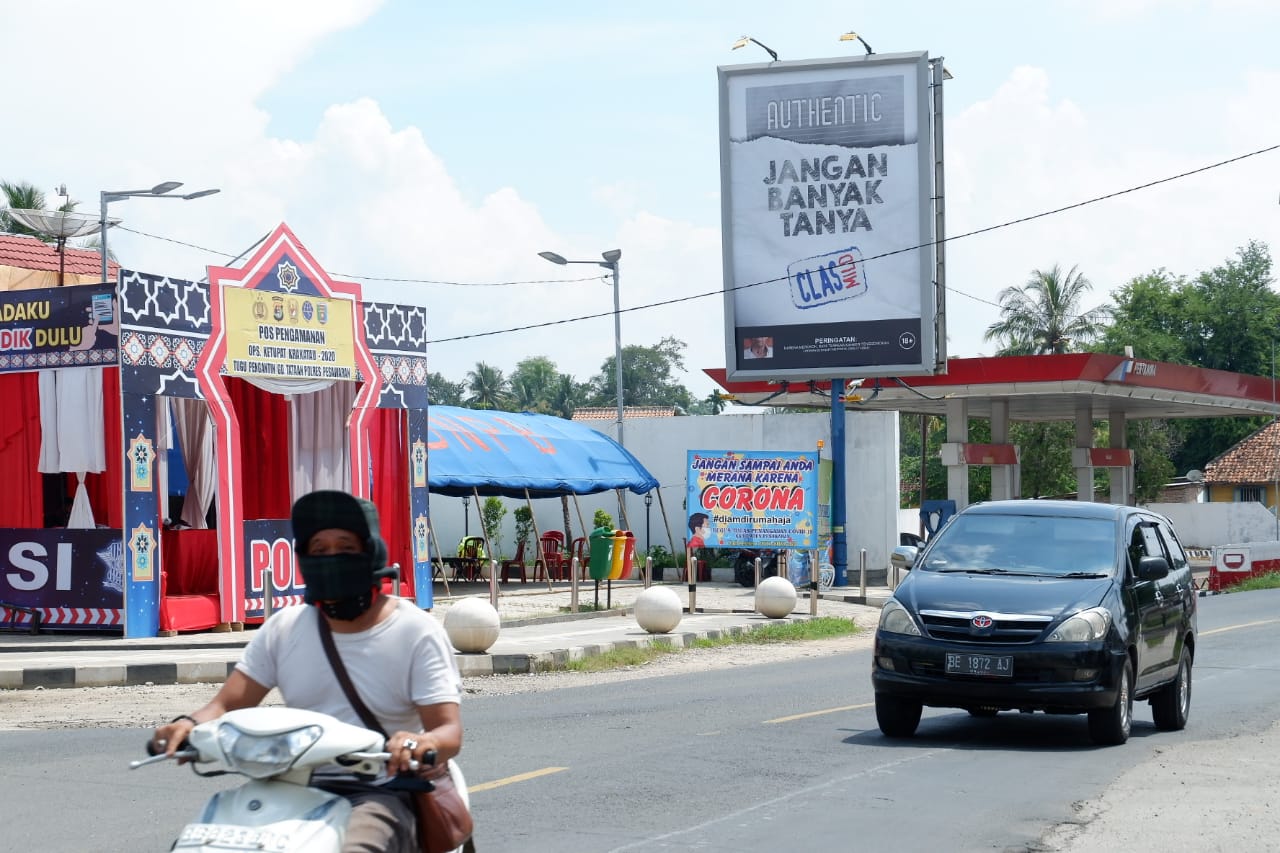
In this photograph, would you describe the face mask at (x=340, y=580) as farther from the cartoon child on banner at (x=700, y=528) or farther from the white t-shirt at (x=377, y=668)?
the cartoon child on banner at (x=700, y=528)

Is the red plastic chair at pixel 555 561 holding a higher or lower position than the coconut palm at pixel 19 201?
lower

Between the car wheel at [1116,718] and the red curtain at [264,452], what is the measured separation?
50.8ft

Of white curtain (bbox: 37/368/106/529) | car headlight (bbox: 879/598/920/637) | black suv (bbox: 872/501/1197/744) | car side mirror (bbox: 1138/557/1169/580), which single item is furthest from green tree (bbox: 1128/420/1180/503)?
car headlight (bbox: 879/598/920/637)

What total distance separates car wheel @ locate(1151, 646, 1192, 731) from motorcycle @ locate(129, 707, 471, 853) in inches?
384

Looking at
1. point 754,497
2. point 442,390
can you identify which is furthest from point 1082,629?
point 442,390

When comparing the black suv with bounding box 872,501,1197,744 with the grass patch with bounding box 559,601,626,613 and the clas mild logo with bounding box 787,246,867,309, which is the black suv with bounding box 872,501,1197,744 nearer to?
the grass patch with bounding box 559,601,626,613

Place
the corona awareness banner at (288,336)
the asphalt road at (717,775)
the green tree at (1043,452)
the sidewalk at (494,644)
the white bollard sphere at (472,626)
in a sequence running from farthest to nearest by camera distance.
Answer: the green tree at (1043,452)
the corona awareness banner at (288,336)
the white bollard sphere at (472,626)
the sidewalk at (494,644)
the asphalt road at (717,775)

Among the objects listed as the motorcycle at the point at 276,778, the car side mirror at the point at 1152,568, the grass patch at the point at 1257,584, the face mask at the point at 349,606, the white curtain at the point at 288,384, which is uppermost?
the white curtain at the point at 288,384

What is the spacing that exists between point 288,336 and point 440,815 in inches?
751

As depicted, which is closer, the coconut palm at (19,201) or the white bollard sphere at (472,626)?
the white bollard sphere at (472,626)

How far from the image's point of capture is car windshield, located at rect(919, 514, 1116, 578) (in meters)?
11.8

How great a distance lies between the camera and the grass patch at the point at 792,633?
22236 millimetres

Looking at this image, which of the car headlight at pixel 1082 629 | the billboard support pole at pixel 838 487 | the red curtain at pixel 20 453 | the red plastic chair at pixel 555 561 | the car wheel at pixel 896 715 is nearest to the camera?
the car headlight at pixel 1082 629

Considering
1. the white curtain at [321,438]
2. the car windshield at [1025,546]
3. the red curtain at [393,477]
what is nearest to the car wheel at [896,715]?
the car windshield at [1025,546]
